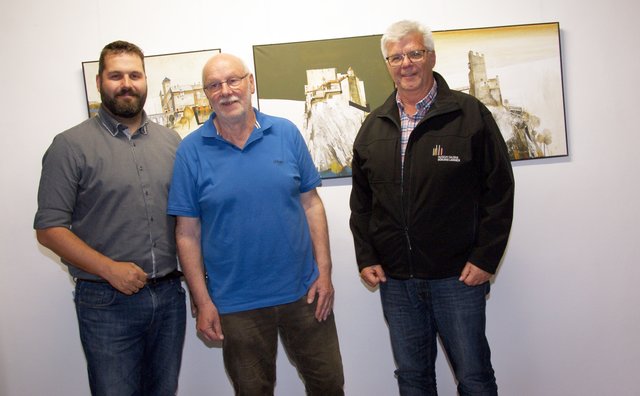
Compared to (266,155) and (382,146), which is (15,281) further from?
(382,146)

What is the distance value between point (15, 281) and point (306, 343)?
→ 4.98 ft

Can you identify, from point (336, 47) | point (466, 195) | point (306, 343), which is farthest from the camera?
point (336, 47)

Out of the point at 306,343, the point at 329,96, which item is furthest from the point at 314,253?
the point at 329,96

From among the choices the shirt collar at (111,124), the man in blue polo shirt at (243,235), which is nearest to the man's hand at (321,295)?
the man in blue polo shirt at (243,235)

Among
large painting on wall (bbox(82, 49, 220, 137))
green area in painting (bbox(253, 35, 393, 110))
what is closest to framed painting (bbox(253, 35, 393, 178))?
green area in painting (bbox(253, 35, 393, 110))

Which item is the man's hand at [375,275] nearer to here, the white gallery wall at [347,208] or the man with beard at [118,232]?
the white gallery wall at [347,208]

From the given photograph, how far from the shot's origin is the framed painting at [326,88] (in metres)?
2.44

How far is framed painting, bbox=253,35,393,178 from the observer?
244cm

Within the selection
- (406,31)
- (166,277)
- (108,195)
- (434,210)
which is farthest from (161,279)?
(406,31)

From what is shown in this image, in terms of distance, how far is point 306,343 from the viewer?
201 cm

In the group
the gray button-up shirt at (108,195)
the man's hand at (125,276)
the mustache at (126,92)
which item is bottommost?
the man's hand at (125,276)

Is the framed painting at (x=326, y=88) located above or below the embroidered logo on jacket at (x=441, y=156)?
above

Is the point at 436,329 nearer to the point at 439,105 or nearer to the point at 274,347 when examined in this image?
the point at 274,347

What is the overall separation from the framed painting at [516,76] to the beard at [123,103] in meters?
1.40
